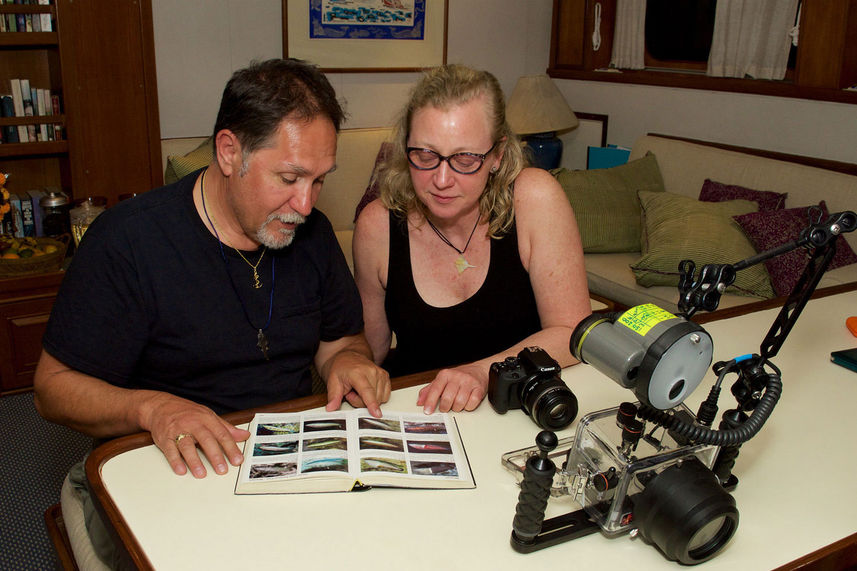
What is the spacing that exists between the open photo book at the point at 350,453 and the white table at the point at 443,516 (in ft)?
0.07

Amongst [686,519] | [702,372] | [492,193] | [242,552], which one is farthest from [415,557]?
[492,193]

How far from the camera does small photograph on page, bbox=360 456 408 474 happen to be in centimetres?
116

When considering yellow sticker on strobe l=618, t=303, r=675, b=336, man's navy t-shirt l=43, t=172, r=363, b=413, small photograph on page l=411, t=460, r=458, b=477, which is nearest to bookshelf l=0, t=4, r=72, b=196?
man's navy t-shirt l=43, t=172, r=363, b=413

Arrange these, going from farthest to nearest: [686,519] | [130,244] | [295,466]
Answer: [130,244] < [295,466] < [686,519]

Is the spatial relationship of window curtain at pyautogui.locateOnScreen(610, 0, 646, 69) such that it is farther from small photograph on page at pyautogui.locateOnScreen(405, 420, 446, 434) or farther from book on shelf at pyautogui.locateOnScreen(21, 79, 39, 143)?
small photograph on page at pyautogui.locateOnScreen(405, 420, 446, 434)

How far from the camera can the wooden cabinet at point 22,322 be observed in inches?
112

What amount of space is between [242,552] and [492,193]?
109 centimetres

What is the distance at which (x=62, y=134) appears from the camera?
11.1 ft

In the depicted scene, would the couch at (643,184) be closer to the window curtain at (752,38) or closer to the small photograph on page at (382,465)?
the window curtain at (752,38)

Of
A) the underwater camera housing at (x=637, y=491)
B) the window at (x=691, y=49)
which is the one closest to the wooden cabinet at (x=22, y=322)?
the underwater camera housing at (x=637, y=491)

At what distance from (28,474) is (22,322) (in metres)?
0.70

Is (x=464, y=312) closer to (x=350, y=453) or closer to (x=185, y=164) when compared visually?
(x=350, y=453)

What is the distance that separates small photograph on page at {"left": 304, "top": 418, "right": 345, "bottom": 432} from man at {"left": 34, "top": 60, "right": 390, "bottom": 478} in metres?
0.06

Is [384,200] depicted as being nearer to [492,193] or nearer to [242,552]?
[492,193]
